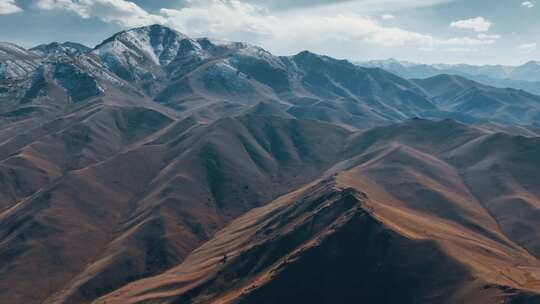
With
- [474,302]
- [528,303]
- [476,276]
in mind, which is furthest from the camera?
[476,276]

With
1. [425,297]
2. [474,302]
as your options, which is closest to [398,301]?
[425,297]

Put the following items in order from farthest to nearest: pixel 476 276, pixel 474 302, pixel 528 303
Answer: pixel 476 276 < pixel 474 302 < pixel 528 303

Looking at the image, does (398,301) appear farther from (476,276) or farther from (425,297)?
(476,276)

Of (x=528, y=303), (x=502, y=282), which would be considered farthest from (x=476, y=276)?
(x=528, y=303)

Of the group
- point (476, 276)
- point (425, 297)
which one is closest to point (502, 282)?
point (476, 276)

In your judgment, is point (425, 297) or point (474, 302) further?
point (425, 297)

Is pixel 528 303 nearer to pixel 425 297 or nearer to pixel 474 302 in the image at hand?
pixel 474 302

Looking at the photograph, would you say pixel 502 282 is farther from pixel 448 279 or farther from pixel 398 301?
pixel 398 301

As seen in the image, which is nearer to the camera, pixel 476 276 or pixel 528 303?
pixel 528 303

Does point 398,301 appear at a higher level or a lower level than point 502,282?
lower
